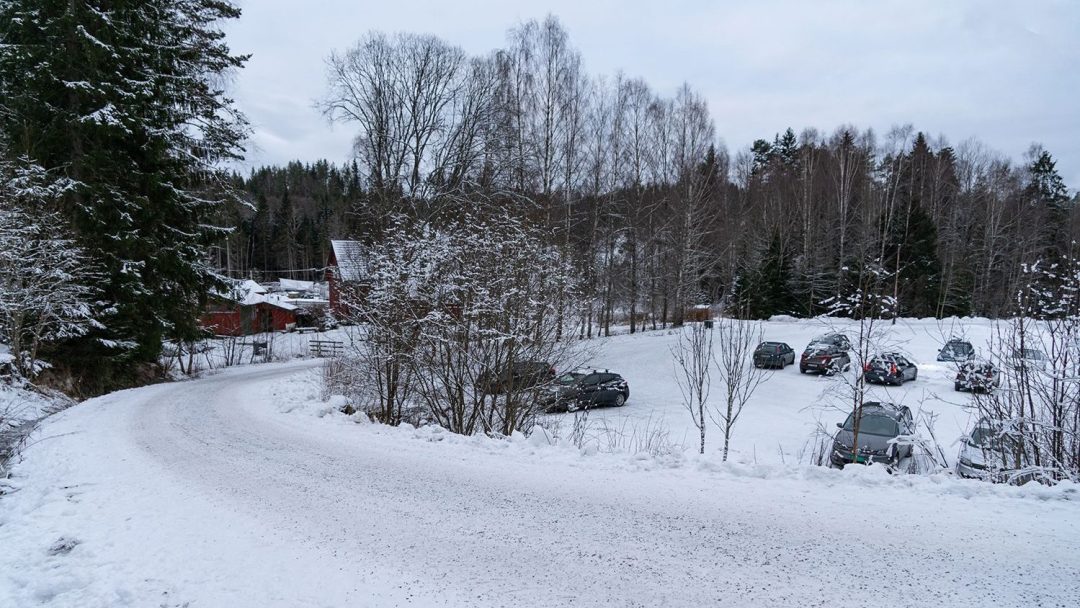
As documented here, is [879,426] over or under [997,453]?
under

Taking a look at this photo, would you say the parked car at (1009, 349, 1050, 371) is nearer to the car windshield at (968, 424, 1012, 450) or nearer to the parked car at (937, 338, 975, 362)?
the parked car at (937, 338, 975, 362)

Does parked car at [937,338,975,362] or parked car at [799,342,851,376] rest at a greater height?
parked car at [937,338,975,362]

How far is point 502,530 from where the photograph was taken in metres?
4.72

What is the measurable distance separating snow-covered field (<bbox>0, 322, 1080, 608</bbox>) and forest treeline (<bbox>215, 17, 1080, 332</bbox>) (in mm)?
6313

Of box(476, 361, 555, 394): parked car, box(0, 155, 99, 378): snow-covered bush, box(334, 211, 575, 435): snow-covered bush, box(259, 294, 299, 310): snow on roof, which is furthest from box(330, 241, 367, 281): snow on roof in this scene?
box(259, 294, 299, 310): snow on roof

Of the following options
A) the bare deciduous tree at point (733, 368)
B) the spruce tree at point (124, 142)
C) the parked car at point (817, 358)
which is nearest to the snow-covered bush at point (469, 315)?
the bare deciduous tree at point (733, 368)

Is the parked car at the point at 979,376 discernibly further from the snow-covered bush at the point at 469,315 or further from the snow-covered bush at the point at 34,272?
the snow-covered bush at the point at 34,272

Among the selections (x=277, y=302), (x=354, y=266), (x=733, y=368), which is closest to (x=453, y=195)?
(x=354, y=266)

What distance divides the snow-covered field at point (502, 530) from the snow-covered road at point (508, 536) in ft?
0.07

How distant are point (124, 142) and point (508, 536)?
1857 cm

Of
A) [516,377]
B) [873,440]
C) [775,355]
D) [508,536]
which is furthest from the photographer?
[775,355]

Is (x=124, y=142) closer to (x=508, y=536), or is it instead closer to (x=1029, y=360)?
(x=508, y=536)

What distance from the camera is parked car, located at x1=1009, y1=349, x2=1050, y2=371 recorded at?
6.79 meters

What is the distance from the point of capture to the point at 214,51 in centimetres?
1891
